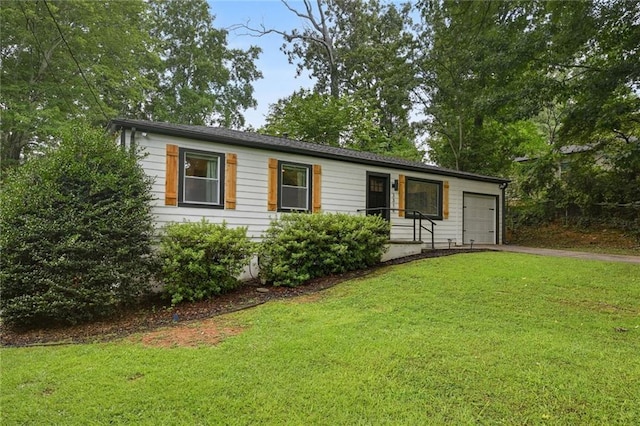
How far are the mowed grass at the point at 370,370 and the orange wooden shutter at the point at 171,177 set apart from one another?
302 cm

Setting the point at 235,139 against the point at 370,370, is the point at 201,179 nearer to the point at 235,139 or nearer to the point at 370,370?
the point at 235,139

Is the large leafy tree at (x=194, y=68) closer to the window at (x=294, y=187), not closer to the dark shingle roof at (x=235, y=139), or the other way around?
the dark shingle roof at (x=235, y=139)

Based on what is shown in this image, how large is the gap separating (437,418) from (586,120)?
11308 millimetres

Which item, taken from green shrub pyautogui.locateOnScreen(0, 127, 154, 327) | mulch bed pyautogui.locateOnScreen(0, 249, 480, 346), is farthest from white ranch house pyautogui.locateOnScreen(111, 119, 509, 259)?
mulch bed pyautogui.locateOnScreen(0, 249, 480, 346)

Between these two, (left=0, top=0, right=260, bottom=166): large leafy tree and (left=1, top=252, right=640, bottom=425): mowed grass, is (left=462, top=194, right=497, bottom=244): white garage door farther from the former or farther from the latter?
(left=0, top=0, right=260, bottom=166): large leafy tree

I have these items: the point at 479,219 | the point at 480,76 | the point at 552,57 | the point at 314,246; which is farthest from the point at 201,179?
the point at 479,219

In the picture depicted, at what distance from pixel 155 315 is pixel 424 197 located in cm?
829

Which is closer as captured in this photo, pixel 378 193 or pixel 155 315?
pixel 155 315

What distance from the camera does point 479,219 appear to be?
1306 centimetres

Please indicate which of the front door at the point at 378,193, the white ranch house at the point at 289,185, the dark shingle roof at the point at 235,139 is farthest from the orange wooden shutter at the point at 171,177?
the front door at the point at 378,193

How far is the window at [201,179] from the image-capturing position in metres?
7.66

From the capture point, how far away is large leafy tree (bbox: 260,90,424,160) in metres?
19.7

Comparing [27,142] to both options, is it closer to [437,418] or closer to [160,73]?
[160,73]

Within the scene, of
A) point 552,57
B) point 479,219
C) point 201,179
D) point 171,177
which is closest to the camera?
point 171,177
